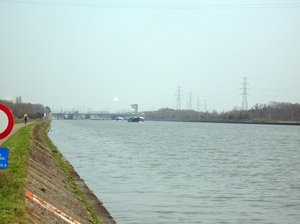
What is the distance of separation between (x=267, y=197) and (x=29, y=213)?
11.7 meters

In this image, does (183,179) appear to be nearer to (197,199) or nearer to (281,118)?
(197,199)

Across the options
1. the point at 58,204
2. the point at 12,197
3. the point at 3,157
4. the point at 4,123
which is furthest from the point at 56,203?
the point at 4,123

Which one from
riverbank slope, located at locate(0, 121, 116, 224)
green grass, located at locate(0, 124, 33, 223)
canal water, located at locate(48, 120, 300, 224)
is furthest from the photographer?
canal water, located at locate(48, 120, 300, 224)

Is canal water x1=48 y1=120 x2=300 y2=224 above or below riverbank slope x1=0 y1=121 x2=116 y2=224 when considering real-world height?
below

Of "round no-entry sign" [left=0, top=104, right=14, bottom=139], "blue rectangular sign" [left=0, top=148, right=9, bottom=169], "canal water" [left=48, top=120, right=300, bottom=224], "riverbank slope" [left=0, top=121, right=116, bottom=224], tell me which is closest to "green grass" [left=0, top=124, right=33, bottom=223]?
"riverbank slope" [left=0, top=121, right=116, bottom=224]

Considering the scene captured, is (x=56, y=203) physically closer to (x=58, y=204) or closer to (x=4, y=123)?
(x=58, y=204)

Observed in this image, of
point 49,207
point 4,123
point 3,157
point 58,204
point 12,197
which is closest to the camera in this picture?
point 4,123

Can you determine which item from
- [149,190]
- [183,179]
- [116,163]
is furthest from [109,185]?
[116,163]

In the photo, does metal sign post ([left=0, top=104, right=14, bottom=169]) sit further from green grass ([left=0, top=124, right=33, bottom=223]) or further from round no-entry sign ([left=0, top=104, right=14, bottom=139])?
green grass ([left=0, top=124, right=33, bottom=223])

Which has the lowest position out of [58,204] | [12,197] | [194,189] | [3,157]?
[194,189]

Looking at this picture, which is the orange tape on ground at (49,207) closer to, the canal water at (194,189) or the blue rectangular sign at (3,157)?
the blue rectangular sign at (3,157)

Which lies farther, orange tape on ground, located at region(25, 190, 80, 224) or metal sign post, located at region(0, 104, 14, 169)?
orange tape on ground, located at region(25, 190, 80, 224)

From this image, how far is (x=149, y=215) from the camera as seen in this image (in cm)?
1469

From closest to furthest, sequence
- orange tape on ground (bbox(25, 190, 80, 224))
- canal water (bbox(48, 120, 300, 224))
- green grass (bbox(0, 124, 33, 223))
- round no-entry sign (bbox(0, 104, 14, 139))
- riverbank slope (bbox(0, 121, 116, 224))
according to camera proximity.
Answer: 1. green grass (bbox(0, 124, 33, 223))
2. round no-entry sign (bbox(0, 104, 14, 139))
3. riverbank slope (bbox(0, 121, 116, 224))
4. orange tape on ground (bbox(25, 190, 80, 224))
5. canal water (bbox(48, 120, 300, 224))
